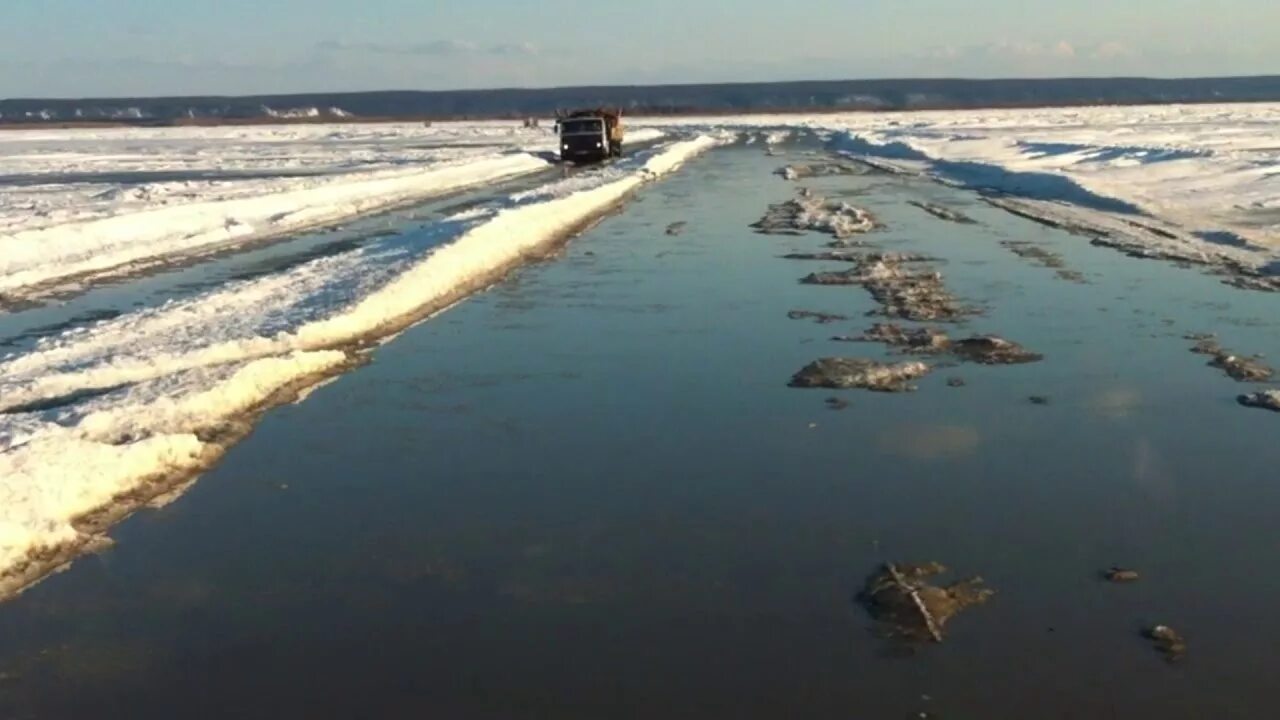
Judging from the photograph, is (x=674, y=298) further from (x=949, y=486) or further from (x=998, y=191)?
(x=998, y=191)

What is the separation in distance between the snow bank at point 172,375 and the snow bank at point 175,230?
165 inches

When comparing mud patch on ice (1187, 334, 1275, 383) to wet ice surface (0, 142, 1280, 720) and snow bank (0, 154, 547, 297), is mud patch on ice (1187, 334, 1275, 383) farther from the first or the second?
snow bank (0, 154, 547, 297)

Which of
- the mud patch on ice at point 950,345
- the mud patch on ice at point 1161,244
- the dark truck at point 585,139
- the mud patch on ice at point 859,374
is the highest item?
the mud patch on ice at point 859,374

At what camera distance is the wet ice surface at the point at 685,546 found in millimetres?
6238

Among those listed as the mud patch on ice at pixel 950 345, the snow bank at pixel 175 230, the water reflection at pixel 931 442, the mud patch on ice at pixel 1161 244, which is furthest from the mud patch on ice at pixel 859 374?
the snow bank at pixel 175 230

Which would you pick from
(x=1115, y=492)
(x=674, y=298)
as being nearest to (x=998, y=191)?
(x=674, y=298)

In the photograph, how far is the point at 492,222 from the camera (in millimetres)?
25203

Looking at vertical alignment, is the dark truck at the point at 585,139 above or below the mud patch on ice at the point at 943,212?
below

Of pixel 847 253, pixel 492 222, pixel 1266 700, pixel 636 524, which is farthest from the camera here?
pixel 492 222

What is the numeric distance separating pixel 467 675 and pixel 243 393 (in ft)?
21.0

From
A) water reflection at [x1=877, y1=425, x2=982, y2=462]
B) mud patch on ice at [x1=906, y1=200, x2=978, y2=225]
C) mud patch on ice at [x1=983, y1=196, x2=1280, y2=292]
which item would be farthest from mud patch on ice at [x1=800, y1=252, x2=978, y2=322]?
mud patch on ice at [x1=906, y1=200, x2=978, y2=225]

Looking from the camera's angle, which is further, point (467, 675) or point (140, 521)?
point (140, 521)

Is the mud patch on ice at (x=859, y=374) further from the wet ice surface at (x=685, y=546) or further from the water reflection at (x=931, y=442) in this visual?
the water reflection at (x=931, y=442)

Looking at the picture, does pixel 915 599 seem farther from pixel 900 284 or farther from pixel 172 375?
pixel 900 284
